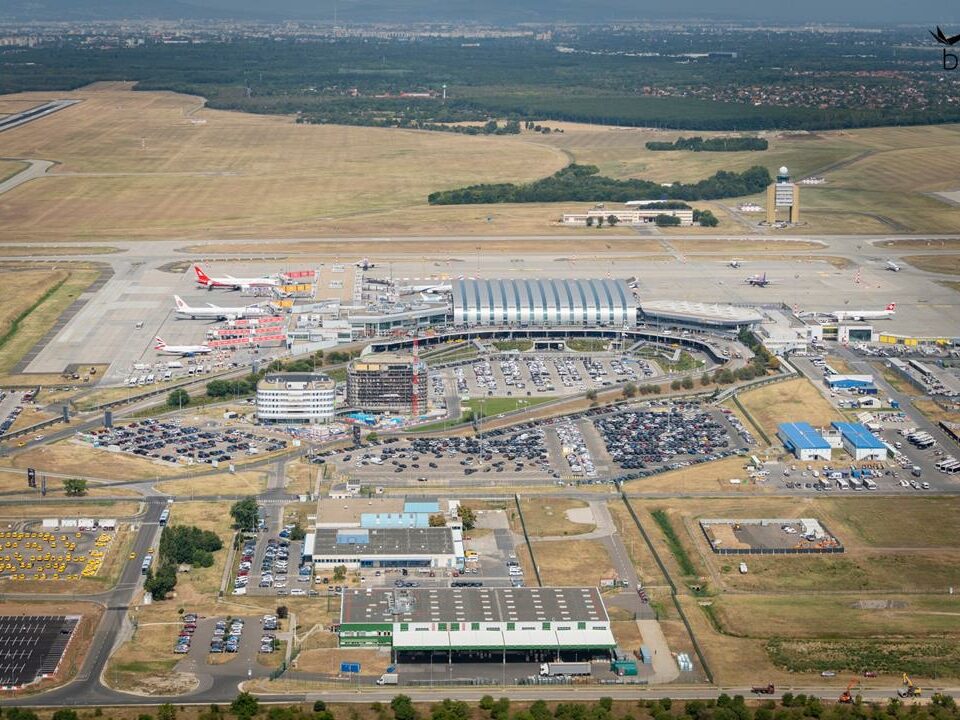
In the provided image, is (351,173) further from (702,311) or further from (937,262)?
(702,311)

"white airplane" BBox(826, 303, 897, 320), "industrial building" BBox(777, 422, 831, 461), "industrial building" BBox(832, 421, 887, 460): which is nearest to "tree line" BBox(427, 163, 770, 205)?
"white airplane" BBox(826, 303, 897, 320)

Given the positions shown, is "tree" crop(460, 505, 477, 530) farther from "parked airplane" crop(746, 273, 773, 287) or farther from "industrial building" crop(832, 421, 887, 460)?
"parked airplane" crop(746, 273, 773, 287)

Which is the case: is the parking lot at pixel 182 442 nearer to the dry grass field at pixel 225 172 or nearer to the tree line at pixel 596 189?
the dry grass field at pixel 225 172

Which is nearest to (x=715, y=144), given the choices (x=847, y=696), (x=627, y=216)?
(x=627, y=216)

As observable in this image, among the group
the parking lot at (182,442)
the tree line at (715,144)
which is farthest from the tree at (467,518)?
the tree line at (715,144)

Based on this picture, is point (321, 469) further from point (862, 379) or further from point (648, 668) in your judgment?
point (862, 379)

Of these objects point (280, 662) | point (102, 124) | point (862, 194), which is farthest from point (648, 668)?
point (102, 124)
